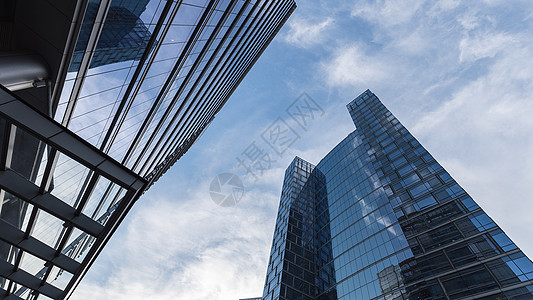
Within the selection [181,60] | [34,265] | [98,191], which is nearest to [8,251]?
[34,265]

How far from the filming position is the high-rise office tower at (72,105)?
7738 mm

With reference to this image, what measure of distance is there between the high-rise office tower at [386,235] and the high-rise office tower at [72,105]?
38.2 metres

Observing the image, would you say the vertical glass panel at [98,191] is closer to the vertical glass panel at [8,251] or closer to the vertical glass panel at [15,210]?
the vertical glass panel at [15,210]

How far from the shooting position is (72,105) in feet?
37.1

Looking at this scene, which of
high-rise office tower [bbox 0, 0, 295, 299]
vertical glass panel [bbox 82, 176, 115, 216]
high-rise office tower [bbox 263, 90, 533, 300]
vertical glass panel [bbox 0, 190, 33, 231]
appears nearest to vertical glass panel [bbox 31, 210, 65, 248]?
high-rise office tower [bbox 0, 0, 295, 299]

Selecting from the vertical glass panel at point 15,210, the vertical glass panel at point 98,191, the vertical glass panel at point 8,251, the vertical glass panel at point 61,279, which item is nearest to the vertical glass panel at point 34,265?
the vertical glass panel at point 8,251

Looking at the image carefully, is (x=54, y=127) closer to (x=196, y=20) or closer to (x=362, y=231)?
(x=196, y=20)

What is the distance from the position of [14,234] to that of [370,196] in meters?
52.4

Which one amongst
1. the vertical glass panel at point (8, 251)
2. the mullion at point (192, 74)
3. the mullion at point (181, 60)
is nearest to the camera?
the vertical glass panel at point (8, 251)

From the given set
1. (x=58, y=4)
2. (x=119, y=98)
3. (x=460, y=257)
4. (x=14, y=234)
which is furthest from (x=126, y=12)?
(x=460, y=257)

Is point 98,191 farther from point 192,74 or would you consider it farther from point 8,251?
point 192,74

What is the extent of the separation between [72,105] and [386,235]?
45.6 meters

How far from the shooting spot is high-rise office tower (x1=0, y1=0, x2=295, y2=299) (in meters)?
7.74

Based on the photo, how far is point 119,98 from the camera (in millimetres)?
13922
